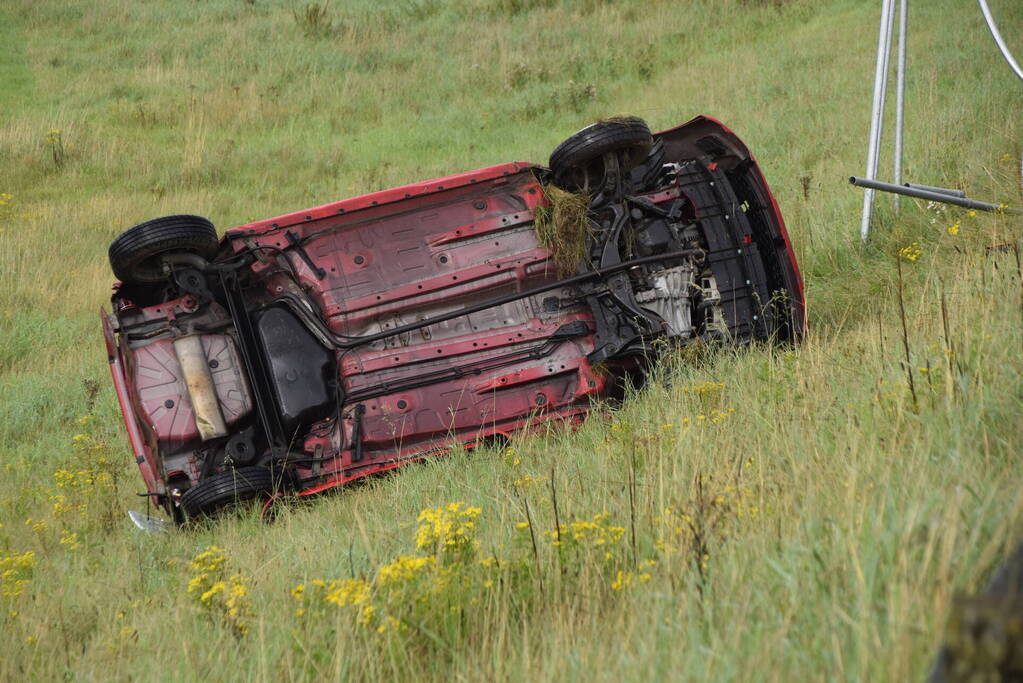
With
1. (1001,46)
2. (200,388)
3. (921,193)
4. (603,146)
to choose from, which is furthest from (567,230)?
(1001,46)

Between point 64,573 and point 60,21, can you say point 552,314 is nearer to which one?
point 64,573

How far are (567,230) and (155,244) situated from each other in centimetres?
254

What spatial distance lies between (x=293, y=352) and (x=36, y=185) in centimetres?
953

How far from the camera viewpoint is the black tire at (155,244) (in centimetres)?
545

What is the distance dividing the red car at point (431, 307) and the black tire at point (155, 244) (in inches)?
0.5

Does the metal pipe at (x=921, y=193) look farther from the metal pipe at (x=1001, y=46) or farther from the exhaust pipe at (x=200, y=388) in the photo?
the exhaust pipe at (x=200, y=388)

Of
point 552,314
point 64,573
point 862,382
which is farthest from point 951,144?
point 64,573

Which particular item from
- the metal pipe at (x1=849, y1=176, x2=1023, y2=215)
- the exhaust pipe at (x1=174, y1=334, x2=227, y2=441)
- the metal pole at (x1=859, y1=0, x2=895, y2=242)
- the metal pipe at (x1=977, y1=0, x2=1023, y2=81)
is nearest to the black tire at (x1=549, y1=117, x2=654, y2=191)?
the metal pipe at (x1=849, y1=176, x2=1023, y2=215)

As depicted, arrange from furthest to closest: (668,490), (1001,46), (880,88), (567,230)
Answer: (880,88)
(567,230)
(1001,46)
(668,490)

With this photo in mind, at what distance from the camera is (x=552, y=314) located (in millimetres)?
5992

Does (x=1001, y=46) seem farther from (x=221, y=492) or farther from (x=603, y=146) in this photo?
(x=221, y=492)

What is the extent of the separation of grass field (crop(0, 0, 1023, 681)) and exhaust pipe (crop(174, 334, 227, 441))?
0.67 metres

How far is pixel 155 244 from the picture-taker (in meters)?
5.46

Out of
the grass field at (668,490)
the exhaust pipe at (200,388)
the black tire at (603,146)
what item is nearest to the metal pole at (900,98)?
the grass field at (668,490)
